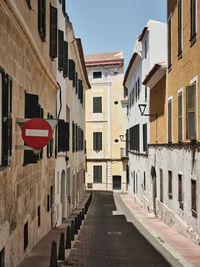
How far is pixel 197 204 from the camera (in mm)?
13023

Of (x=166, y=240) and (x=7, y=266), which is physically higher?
(x=7, y=266)

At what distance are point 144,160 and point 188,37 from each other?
526 inches

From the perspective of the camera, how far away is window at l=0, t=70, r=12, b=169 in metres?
7.14

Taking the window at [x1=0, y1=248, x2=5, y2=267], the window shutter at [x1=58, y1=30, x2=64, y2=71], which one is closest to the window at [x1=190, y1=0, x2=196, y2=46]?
the window shutter at [x1=58, y1=30, x2=64, y2=71]

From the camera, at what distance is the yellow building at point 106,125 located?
45.6m

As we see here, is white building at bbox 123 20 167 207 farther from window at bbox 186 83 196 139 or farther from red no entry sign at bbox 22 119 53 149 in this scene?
red no entry sign at bbox 22 119 53 149

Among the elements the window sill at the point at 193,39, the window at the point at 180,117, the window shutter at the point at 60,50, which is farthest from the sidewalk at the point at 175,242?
the window shutter at the point at 60,50

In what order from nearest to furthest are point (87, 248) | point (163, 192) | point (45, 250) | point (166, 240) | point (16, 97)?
point (16, 97) → point (45, 250) → point (87, 248) → point (166, 240) → point (163, 192)

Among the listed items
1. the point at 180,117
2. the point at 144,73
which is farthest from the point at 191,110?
the point at 144,73

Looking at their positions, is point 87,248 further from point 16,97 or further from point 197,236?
point 16,97

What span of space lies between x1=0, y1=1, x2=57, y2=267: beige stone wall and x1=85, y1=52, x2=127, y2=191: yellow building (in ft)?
108

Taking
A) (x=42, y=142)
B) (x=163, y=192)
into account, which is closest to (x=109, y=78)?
(x=163, y=192)

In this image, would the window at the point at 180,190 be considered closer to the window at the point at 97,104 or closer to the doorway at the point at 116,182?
the doorway at the point at 116,182

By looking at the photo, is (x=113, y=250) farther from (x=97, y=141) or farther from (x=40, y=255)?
(x=97, y=141)
